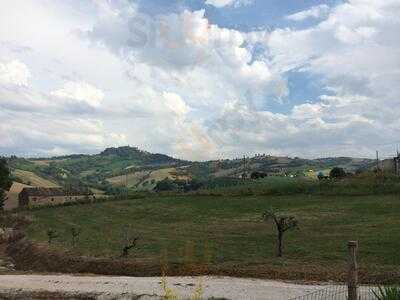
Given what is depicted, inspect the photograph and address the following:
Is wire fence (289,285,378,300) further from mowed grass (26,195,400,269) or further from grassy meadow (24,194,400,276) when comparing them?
mowed grass (26,195,400,269)

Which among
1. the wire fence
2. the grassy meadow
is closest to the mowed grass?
the grassy meadow

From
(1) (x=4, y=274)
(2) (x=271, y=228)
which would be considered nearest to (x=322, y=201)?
(2) (x=271, y=228)

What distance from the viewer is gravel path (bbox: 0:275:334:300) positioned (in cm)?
3253

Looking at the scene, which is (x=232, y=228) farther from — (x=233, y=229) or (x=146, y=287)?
(x=146, y=287)

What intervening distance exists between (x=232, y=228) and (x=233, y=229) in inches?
39.5

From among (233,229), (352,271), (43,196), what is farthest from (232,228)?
(43,196)

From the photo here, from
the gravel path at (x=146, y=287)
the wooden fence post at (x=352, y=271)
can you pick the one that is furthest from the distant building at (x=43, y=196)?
the wooden fence post at (x=352, y=271)

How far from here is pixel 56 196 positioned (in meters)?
177

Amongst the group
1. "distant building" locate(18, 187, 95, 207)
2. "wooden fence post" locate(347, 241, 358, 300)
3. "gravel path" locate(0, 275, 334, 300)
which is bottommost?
"gravel path" locate(0, 275, 334, 300)

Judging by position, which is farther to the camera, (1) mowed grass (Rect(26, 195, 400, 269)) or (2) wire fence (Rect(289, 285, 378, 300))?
(1) mowed grass (Rect(26, 195, 400, 269))

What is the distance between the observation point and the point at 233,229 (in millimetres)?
66312

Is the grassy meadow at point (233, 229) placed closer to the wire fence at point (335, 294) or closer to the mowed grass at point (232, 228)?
the mowed grass at point (232, 228)

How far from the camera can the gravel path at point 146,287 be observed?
107 ft

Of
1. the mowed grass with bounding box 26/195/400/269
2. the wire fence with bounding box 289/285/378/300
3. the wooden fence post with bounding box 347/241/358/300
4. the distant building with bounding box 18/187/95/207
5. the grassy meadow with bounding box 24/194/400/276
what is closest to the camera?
the wooden fence post with bounding box 347/241/358/300
